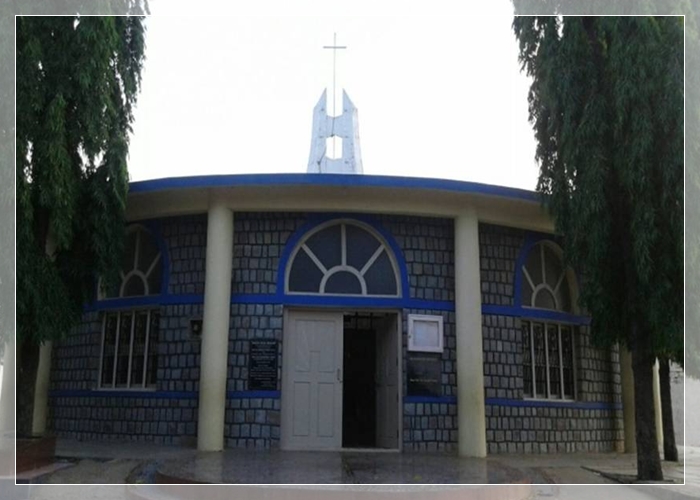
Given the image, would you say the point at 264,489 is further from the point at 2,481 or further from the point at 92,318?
the point at 92,318

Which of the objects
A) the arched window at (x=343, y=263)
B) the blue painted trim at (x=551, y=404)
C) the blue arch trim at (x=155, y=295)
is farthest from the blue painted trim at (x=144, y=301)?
the blue painted trim at (x=551, y=404)

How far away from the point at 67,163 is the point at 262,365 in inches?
158

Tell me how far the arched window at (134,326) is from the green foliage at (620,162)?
250 inches

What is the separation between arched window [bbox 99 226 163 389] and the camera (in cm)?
1155

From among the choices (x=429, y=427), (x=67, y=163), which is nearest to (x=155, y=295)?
(x=67, y=163)

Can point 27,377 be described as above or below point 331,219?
below

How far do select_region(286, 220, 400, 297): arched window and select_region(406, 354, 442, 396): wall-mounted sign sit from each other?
1042 millimetres

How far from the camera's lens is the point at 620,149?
8.45 meters

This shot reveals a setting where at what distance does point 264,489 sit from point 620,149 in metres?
5.44

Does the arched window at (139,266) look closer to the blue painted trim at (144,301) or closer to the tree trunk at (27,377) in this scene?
the blue painted trim at (144,301)

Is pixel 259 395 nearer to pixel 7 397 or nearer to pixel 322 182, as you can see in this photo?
pixel 322 182

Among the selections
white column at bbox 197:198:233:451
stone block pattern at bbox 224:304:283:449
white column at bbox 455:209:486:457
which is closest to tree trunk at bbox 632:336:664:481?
white column at bbox 455:209:486:457

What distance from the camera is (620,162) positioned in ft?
27.7

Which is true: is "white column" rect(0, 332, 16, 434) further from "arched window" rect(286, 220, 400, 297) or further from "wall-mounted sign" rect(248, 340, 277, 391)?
"arched window" rect(286, 220, 400, 297)
